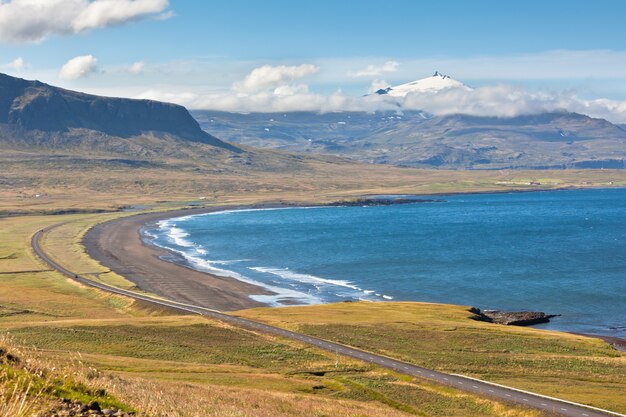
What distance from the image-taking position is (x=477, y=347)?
74750 millimetres

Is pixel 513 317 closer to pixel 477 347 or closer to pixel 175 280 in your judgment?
pixel 477 347

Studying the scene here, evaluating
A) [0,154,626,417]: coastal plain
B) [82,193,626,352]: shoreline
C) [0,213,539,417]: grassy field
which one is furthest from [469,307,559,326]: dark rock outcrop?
[0,213,539,417]: grassy field

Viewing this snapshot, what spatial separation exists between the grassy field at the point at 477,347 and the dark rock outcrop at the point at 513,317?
171 inches

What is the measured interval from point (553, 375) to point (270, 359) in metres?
24.5

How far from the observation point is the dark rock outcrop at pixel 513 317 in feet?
330

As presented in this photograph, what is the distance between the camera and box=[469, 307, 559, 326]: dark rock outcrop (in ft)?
330

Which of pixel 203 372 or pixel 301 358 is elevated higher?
pixel 203 372

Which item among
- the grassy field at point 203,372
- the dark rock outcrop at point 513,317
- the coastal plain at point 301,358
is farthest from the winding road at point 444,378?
the dark rock outcrop at point 513,317

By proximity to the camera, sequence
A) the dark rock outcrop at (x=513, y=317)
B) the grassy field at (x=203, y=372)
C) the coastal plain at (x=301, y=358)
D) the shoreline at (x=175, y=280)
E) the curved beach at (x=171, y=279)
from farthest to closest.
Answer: the curved beach at (x=171, y=279)
the shoreline at (x=175, y=280)
the dark rock outcrop at (x=513, y=317)
the coastal plain at (x=301, y=358)
the grassy field at (x=203, y=372)

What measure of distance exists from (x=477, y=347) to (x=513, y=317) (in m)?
30.3

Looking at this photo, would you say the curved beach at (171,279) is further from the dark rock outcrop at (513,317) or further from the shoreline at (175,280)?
the dark rock outcrop at (513,317)

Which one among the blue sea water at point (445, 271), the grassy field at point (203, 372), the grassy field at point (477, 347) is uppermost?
the grassy field at point (203, 372)

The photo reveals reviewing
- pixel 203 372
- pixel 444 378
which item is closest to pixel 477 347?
pixel 444 378

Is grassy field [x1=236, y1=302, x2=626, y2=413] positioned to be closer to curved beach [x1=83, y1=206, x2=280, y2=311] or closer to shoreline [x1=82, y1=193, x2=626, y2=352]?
shoreline [x1=82, y1=193, x2=626, y2=352]
